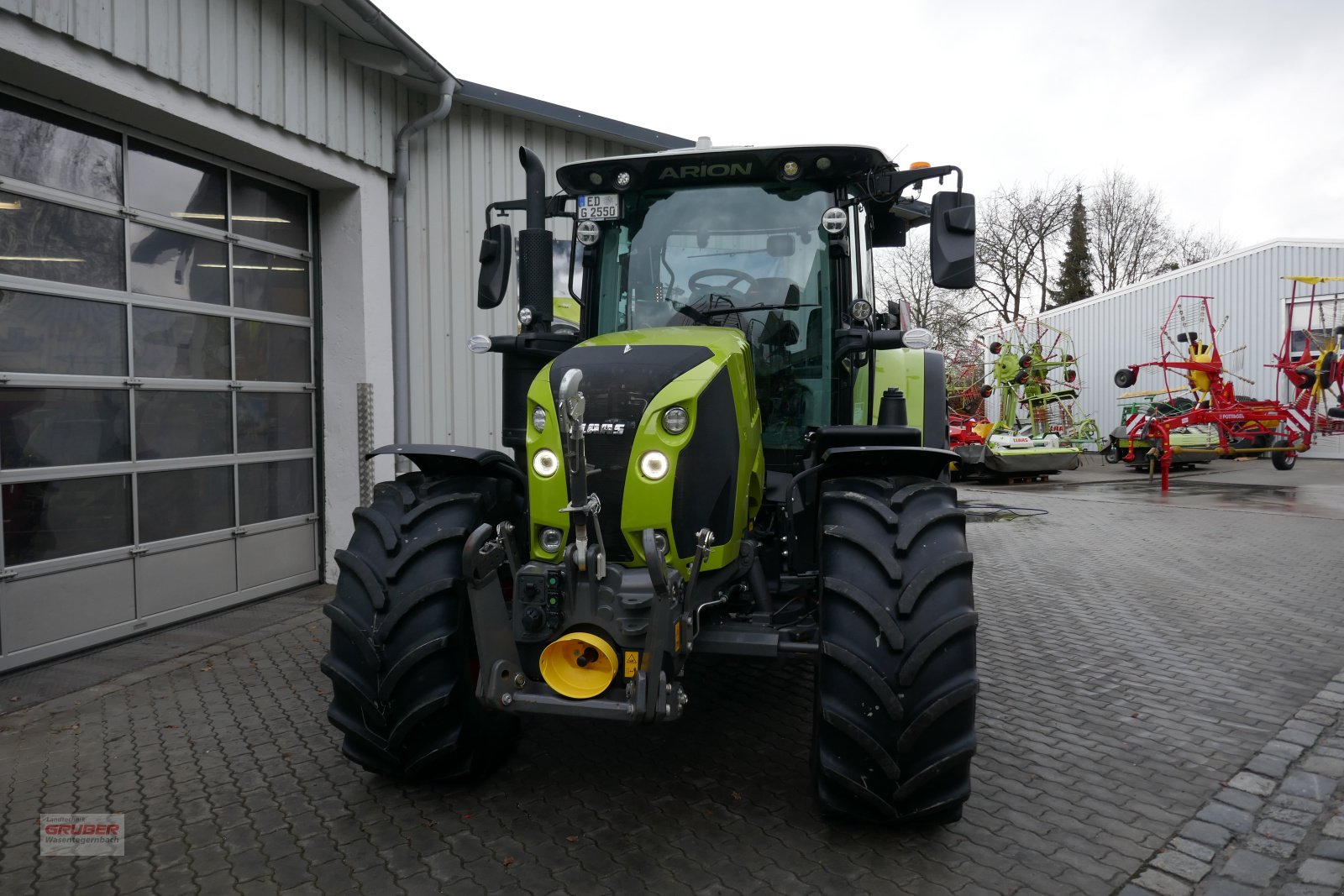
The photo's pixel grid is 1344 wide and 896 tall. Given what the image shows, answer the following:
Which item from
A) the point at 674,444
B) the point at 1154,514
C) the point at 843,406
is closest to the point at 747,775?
the point at 674,444

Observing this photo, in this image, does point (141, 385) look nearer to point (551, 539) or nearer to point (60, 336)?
point (60, 336)

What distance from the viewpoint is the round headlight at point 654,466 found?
3.15 metres

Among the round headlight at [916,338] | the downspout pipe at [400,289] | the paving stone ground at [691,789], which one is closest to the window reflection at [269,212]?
the downspout pipe at [400,289]

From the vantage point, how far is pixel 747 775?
3.70 metres

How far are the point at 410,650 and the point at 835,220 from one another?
2.62 m

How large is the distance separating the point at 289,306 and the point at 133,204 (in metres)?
1.52

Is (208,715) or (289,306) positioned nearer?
(208,715)

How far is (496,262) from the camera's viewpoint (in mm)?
4566

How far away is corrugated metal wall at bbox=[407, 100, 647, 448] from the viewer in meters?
7.96

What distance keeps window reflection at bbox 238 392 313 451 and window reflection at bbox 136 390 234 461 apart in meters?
0.16

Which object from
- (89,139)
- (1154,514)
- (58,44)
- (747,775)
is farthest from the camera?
(1154,514)

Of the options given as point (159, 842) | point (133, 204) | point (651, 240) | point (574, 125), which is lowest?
point (159, 842)

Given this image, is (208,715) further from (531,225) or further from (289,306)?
(289,306)

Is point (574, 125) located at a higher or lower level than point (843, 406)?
higher
